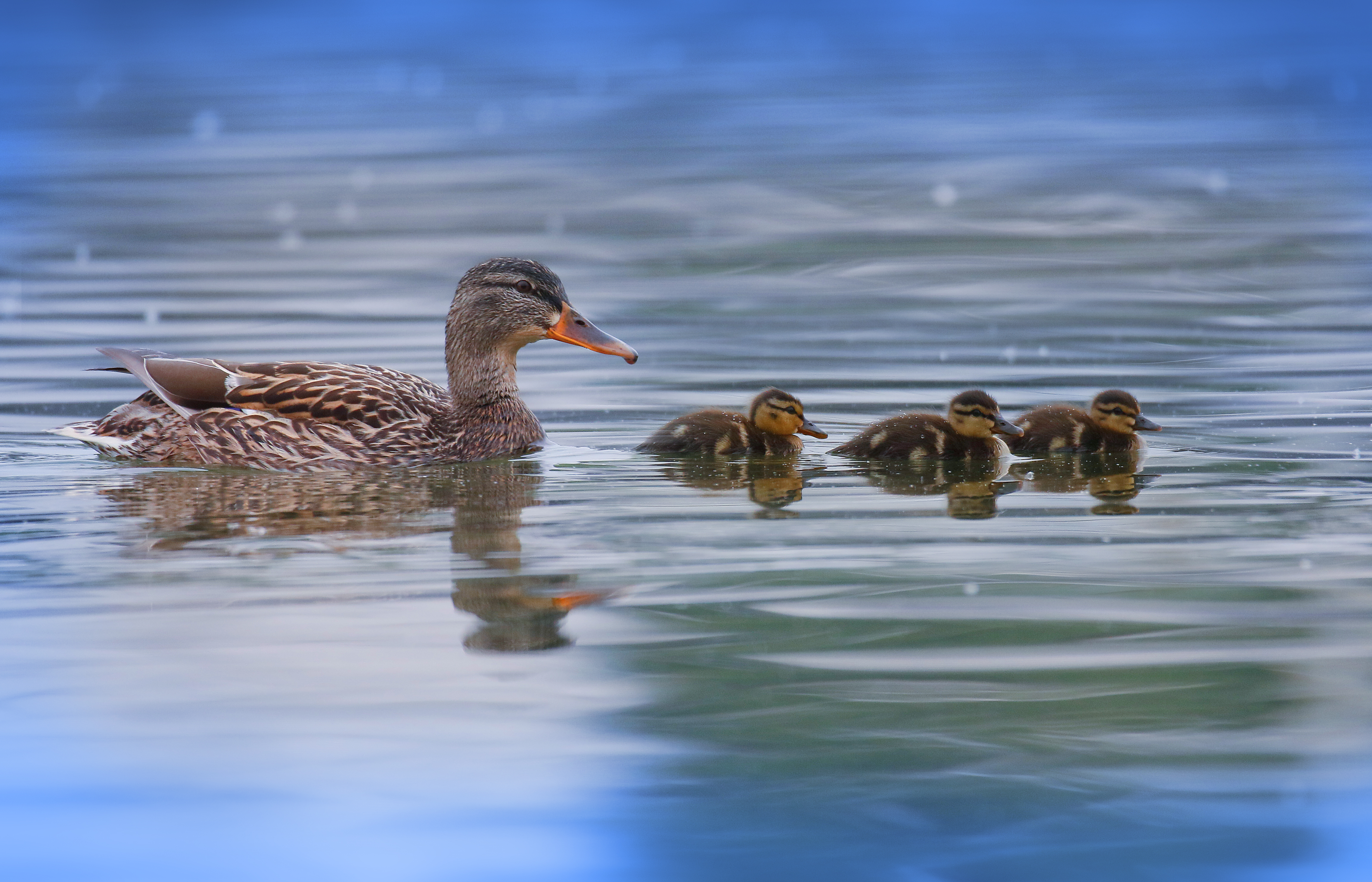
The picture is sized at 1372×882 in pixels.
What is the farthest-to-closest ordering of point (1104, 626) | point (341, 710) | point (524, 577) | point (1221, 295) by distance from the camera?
1. point (1221, 295)
2. point (524, 577)
3. point (1104, 626)
4. point (341, 710)

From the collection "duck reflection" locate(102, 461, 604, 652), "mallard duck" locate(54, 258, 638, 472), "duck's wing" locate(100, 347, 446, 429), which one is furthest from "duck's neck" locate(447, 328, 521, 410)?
"duck reflection" locate(102, 461, 604, 652)

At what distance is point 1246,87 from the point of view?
27.5m

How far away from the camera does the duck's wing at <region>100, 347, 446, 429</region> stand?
6.53m

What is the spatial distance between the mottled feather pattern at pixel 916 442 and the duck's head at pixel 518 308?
38.8 inches

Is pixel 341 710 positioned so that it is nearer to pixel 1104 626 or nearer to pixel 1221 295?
pixel 1104 626

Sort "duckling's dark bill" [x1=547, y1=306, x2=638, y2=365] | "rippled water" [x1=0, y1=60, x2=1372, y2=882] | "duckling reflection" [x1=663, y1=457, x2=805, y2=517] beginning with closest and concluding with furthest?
"rippled water" [x1=0, y1=60, x2=1372, y2=882] < "duckling reflection" [x1=663, y1=457, x2=805, y2=517] < "duckling's dark bill" [x1=547, y1=306, x2=638, y2=365]

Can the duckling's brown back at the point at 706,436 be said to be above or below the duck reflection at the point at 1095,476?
above

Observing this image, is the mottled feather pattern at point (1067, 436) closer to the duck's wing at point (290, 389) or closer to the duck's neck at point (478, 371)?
the duck's neck at point (478, 371)

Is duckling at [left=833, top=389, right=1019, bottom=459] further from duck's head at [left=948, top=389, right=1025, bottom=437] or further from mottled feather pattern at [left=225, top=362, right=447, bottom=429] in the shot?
mottled feather pattern at [left=225, top=362, right=447, bottom=429]

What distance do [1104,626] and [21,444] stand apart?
4301 mm

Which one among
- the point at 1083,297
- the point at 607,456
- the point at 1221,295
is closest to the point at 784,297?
the point at 1083,297

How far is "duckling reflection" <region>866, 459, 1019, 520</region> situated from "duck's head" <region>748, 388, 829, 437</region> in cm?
30

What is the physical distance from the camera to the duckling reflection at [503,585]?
14.2ft

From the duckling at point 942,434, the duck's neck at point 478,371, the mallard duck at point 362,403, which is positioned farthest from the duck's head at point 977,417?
the duck's neck at point 478,371
